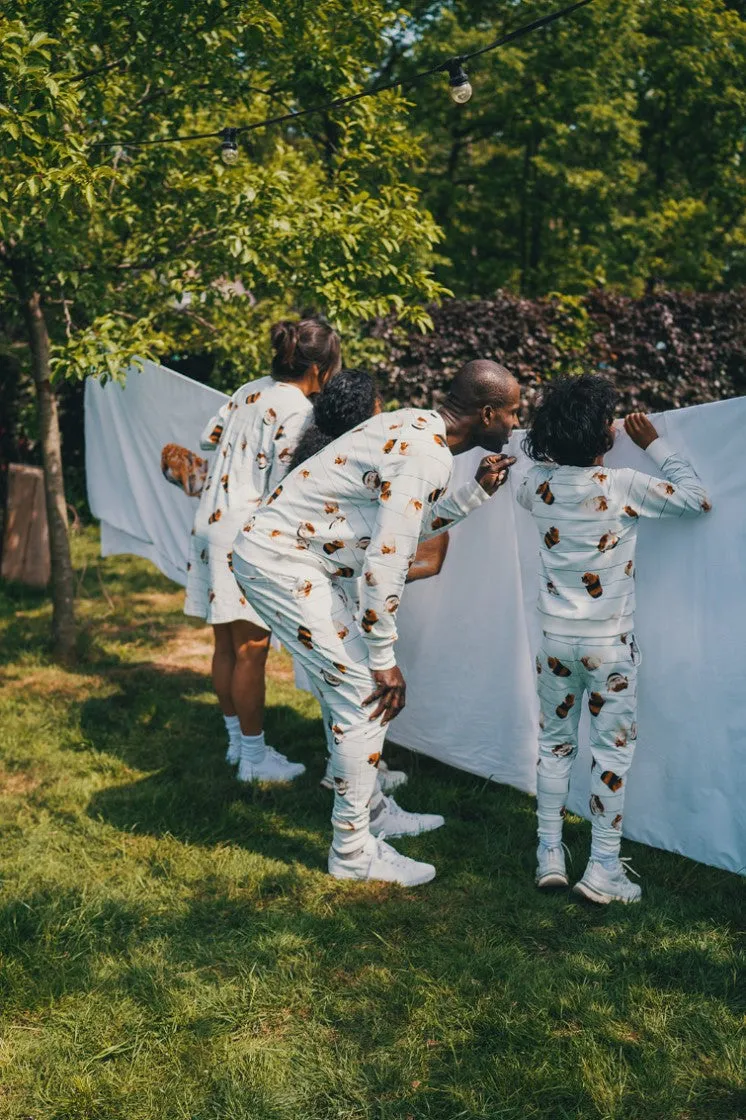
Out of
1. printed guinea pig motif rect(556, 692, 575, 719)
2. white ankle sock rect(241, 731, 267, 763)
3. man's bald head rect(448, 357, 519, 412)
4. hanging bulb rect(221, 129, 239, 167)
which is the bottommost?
white ankle sock rect(241, 731, 267, 763)

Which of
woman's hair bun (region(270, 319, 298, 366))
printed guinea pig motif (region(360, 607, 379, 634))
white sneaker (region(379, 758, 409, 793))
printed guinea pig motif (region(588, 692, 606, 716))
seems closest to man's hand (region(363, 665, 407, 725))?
printed guinea pig motif (region(360, 607, 379, 634))

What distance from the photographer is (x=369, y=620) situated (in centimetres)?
314

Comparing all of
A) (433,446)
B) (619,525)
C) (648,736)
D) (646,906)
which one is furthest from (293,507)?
(646,906)

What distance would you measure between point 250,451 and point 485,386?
1290 mm

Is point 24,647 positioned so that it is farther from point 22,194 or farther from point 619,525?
point 619,525

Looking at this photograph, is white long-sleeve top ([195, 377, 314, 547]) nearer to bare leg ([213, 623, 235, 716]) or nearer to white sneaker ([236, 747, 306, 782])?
bare leg ([213, 623, 235, 716])

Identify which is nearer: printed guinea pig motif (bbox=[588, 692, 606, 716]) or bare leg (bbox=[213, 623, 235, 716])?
printed guinea pig motif (bbox=[588, 692, 606, 716])

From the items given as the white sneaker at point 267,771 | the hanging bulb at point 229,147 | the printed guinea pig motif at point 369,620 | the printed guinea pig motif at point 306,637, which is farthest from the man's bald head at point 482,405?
the hanging bulb at point 229,147

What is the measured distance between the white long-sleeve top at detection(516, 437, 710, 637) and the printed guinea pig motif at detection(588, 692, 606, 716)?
0.22 meters

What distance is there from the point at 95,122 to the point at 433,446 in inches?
144

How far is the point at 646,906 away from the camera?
326 cm

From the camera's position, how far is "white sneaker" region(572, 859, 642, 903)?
10.8ft

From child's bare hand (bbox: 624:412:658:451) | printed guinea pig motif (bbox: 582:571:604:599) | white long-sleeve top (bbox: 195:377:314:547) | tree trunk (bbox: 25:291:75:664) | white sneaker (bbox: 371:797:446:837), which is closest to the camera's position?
printed guinea pig motif (bbox: 582:571:604:599)

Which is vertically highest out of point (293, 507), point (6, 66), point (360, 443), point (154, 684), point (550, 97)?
point (550, 97)
